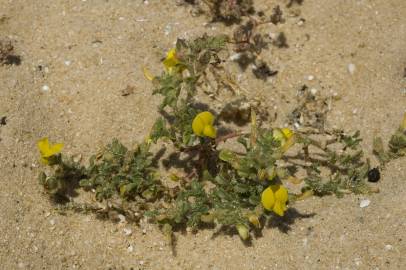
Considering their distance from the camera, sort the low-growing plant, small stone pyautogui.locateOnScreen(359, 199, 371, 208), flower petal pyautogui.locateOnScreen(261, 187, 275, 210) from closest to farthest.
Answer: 1. flower petal pyautogui.locateOnScreen(261, 187, 275, 210)
2. the low-growing plant
3. small stone pyautogui.locateOnScreen(359, 199, 371, 208)

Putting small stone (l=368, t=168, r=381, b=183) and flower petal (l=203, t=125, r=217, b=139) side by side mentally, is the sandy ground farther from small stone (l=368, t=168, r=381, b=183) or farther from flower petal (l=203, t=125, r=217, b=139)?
flower petal (l=203, t=125, r=217, b=139)

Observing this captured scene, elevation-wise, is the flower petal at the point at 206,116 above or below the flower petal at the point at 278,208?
above

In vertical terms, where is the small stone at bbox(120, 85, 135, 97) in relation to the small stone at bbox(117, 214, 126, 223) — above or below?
above

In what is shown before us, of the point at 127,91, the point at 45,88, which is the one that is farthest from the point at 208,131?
the point at 45,88

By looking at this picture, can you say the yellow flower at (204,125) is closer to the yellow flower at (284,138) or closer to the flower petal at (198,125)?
the flower petal at (198,125)

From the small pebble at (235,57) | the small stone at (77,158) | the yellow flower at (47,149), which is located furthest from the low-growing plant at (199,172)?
the small pebble at (235,57)

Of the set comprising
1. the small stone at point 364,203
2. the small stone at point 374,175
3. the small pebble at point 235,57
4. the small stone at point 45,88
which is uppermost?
the small pebble at point 235,57

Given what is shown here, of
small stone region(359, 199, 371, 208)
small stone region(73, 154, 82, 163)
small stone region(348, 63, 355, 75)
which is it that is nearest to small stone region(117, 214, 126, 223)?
small stone region(73, 154, 82, 163)
